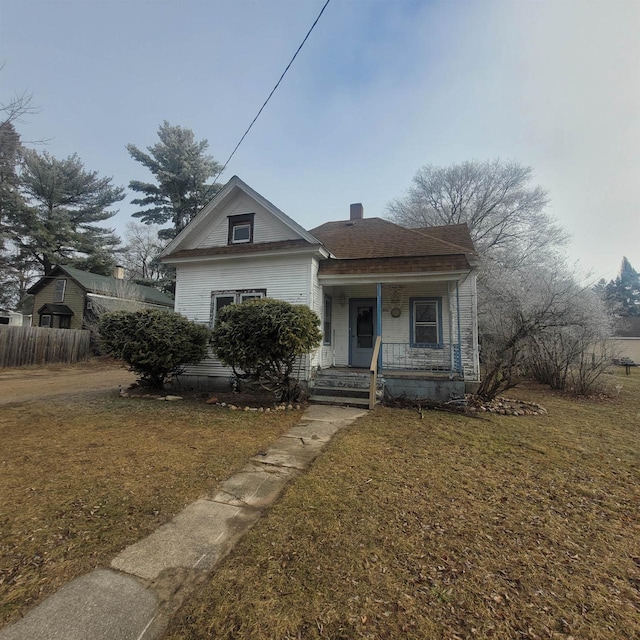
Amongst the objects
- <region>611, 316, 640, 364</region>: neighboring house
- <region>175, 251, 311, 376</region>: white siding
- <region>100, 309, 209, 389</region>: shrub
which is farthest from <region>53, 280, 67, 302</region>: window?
<region>611, 316, 640, 364</region>: neighboring house

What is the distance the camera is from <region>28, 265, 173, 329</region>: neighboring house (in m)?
20.3

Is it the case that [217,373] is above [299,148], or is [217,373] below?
below

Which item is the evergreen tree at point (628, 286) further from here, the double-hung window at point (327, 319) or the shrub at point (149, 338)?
the shrub at point (149, 338)

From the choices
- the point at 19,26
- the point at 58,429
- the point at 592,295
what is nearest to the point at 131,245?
the point at 19,26

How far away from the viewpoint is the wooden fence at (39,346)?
48.1 ft

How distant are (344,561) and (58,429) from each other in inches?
222

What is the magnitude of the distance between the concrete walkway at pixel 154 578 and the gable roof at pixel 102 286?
2010 cm

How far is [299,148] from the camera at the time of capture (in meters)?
10.0

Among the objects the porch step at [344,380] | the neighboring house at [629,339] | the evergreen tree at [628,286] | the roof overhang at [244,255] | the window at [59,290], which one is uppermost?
the evergreen tree at [628,286]

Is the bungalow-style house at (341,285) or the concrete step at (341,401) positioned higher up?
the bungalow-style house at (341,285)

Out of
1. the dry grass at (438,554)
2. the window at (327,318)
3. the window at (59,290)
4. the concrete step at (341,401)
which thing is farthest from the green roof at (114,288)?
the dry grass at (438,554)

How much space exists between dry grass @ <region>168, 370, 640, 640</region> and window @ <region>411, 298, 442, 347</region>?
5281 millimetres

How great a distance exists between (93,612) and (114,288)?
23274mm

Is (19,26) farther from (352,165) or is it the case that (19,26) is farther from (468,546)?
(468,546)
